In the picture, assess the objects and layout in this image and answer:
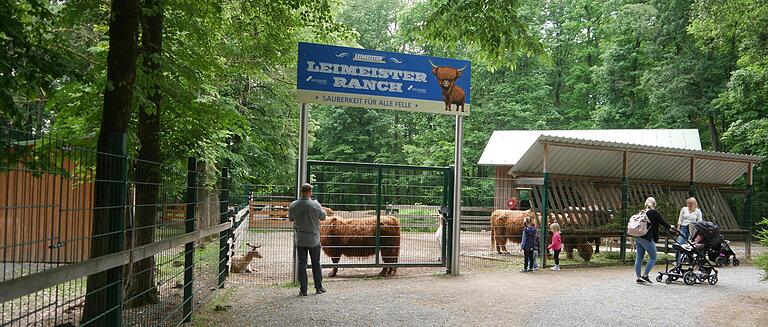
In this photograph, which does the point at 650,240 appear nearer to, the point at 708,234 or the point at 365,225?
the point at 708,234

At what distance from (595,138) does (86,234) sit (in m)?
25.2

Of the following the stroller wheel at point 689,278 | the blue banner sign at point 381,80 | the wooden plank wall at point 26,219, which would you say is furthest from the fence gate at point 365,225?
the wooden plank wall at point 26,219

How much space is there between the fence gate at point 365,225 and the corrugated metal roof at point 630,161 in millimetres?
3056

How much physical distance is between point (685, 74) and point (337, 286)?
2651 cm

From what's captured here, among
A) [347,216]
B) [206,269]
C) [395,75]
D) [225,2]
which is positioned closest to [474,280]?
[347,216]

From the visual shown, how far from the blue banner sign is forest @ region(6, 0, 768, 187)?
65 cm

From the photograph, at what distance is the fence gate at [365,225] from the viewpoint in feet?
39.7

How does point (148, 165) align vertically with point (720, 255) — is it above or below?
above

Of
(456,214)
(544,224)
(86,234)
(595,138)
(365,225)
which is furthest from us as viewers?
(595,138)

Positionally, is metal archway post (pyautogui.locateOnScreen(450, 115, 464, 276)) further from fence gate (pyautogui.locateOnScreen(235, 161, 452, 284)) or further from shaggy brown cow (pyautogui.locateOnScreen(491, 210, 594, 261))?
shaggy brown cow (pyautogui.locateOnScreen(491, 210, 594, 261))

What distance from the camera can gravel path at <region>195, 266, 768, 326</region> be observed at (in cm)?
820

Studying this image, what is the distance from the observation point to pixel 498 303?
9.48 meters

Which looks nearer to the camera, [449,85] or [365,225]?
[365,225]

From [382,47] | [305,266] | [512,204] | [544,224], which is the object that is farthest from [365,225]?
[382,47]
